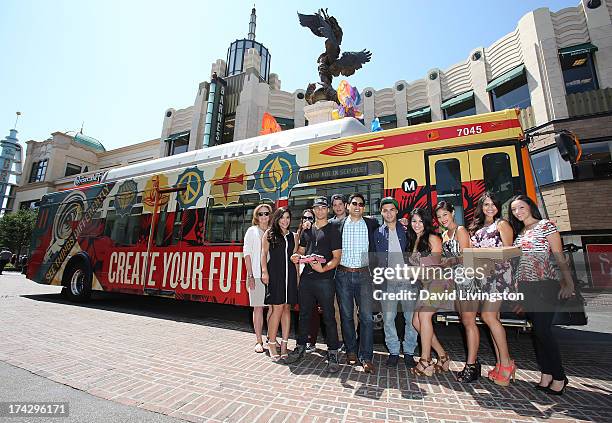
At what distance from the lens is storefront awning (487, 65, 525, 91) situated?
15.7 m

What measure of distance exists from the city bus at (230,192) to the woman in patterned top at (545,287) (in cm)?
109

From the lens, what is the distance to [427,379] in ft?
10.7

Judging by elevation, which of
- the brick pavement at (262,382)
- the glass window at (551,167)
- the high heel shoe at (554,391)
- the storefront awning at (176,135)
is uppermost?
the storefront awning at (176,135)

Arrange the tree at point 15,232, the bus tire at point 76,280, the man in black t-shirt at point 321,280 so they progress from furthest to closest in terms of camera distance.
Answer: the tree at point 15,232 < the bus tire at point 76,280 < the man in black t-shirt at point 321,280

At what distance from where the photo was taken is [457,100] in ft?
60.8

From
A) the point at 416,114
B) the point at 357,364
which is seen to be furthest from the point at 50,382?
the point at 416,114

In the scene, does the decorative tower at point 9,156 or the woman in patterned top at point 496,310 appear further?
the decorative tower at point 9,156

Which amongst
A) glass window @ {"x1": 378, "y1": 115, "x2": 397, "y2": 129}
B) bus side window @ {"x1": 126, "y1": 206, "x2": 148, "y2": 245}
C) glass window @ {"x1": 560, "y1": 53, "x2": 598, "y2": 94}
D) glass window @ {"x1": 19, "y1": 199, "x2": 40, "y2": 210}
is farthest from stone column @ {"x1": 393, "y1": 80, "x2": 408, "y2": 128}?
glass window @ {"x1": 19, "y1": 199, "x2": 40, "y2": 210}

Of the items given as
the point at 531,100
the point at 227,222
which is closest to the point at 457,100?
the point at 531,100

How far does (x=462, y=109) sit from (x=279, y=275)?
19926 millimetres

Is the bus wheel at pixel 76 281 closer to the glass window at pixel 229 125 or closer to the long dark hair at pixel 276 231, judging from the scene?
the long dark hair at pixel 276 231

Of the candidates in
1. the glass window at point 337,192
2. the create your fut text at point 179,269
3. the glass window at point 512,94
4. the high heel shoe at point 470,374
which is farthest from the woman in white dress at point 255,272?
the glass window at point 512,94

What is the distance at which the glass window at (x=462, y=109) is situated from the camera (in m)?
18.4
